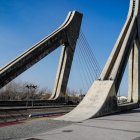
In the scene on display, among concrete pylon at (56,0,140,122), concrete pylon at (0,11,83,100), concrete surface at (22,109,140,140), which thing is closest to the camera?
concrete surface at (22,109,140,140)

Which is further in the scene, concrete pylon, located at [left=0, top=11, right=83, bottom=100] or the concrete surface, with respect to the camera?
concrete pylon, located at [left=0, top=11, right=83, bottom=100]

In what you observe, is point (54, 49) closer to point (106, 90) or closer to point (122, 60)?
point (122, 60)

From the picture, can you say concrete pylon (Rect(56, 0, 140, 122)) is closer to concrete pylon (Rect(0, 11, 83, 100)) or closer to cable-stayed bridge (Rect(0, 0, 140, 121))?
cable-stayed bridge (Rect(0, 0, 140, 121))

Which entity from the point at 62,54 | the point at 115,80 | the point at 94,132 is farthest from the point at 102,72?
the point at 62,54

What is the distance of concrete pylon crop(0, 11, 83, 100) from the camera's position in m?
25.4

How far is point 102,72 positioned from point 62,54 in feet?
45.0

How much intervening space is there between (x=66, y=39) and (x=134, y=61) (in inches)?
368

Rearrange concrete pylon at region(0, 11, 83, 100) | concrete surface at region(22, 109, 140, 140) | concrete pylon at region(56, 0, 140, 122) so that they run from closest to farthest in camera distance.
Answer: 1. concrete surface at region(22, 109, 140, 140)
2. concrete pylon at region(56, 0, 140, 122)
3. concrete pylon at region(0, 11, 83, 100)

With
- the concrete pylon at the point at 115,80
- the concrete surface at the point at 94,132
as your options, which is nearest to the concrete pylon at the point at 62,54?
the concrete pylon at the point at 115,80

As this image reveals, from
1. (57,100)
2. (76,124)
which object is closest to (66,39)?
(57,100)

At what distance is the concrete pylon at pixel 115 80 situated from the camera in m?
14.9

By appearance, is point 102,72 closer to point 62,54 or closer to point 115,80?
point 115,80

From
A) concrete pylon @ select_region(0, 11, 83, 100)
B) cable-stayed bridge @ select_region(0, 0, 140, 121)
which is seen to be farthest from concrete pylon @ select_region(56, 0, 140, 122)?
concrete pylon @ select_region(0, 11, 83, 100)

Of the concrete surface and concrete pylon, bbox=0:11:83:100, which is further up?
concrete pylon, bbox=0:11:83:100
